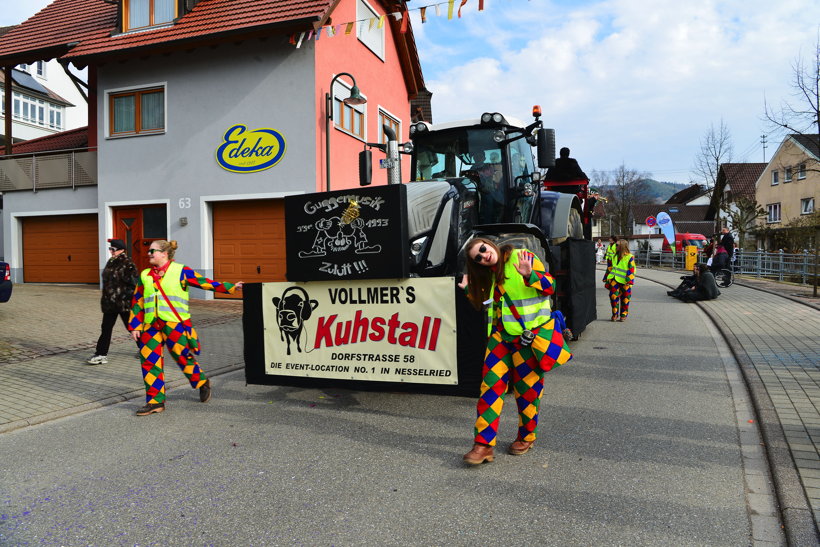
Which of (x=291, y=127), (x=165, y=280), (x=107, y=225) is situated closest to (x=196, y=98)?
(x=291, y=127)

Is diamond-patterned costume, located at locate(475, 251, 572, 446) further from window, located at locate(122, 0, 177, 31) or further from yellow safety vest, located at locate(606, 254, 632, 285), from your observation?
window, located at locate(122, 0, 177, 31)

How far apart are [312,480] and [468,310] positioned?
5.73 ft

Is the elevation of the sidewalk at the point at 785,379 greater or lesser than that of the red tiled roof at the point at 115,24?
lesser

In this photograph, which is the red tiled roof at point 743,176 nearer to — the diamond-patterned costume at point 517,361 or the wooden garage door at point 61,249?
the wooden garage door at point 61,249

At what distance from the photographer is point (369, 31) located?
59.3 feet

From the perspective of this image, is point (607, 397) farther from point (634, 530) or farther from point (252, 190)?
point (252, 190)

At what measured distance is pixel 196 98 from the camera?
15.3m

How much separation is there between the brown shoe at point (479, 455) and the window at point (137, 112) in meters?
14.1

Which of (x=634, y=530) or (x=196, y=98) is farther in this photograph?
(x=196, y=98)

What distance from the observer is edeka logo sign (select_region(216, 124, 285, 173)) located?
1466 centimetres

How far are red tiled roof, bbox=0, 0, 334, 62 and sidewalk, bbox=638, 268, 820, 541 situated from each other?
1093 centimetres

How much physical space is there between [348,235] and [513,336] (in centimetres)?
171

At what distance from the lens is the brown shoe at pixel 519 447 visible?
14.2 ft

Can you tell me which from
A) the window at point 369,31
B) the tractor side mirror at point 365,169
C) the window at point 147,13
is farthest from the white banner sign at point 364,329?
the window at point 369,31
